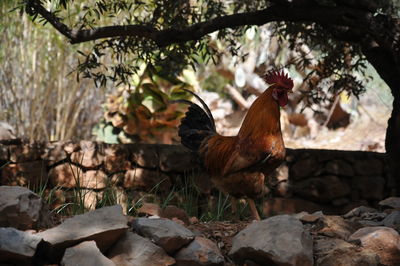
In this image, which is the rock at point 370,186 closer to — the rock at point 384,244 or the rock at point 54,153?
the rock at point 54,153

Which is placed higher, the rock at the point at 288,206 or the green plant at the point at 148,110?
the green plant at the point at 148,110

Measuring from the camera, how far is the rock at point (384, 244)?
2.84 m

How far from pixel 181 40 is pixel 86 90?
4.78 metres

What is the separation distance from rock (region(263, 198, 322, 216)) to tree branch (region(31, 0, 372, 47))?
85.9 inches

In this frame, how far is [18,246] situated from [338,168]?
443 centimetres

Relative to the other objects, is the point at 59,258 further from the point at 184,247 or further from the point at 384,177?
the point at 384,177

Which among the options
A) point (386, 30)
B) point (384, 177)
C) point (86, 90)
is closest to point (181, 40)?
point (386, 30)

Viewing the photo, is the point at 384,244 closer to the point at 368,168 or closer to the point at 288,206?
the point at 288,206

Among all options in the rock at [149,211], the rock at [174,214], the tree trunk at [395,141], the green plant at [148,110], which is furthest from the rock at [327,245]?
the green plant at [148,110]

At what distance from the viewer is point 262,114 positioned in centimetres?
403

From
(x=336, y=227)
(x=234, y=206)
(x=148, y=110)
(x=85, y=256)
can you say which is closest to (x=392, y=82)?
(x=234, y=206)

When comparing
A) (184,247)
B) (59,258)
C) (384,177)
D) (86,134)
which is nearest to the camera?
(59,258)

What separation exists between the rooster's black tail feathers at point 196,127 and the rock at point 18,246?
251 cm

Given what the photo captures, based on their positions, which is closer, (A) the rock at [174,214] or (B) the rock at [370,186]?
(A) the rock at [174,214]
